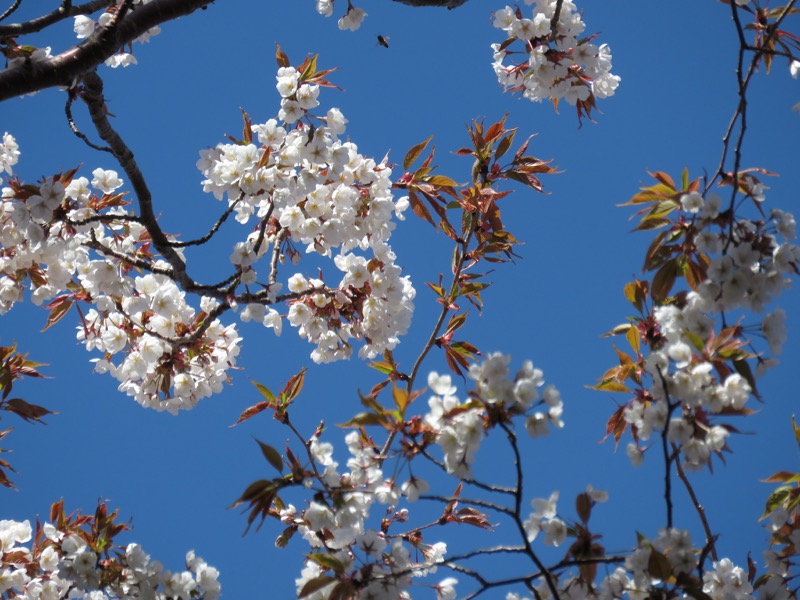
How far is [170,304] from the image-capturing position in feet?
9.23

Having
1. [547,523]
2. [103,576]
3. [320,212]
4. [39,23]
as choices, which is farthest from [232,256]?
[547,523]

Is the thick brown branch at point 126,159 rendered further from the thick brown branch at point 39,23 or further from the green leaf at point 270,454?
the green leaf at point 270,454

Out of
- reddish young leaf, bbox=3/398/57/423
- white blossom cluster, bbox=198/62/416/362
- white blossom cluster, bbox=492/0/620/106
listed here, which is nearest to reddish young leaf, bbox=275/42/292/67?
white blossom cluster, bbox=198/62/416/362

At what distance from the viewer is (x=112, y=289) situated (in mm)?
2754

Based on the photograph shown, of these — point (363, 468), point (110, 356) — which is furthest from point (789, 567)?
point (110, 356)

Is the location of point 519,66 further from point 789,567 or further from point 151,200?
point 789,567

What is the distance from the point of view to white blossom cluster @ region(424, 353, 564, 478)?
5.35ft

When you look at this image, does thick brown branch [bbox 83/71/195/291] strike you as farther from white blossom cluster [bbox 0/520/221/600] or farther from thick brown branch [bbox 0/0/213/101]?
white blossom cluster [bbox 0/520/221/600]

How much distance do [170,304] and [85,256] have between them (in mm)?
372

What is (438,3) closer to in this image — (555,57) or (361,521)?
(555,57)

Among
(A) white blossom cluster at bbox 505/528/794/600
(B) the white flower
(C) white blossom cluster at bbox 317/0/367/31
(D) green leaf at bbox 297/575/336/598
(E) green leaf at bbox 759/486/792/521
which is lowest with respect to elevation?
(A) white blossom cluster at bbox 505/528/794/600

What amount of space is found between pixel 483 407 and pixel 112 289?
166 centimetres

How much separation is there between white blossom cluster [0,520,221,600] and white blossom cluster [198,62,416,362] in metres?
0.89

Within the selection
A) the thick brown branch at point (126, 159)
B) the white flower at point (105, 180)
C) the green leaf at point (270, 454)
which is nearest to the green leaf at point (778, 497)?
the green leaf at point (270, 454)
